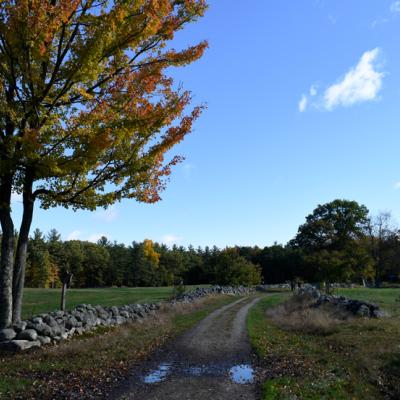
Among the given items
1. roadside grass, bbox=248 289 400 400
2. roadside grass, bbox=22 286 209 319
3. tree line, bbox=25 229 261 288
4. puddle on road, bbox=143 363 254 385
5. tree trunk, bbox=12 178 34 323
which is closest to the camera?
roadside grass, bbox=248 289 400 400

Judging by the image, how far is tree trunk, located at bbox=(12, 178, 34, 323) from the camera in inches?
483

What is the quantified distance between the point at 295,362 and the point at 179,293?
25519mm

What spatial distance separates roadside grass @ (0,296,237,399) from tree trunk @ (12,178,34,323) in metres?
1.90

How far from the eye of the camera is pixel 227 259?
5522 centimetres

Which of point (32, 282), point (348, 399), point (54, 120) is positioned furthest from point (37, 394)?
point (32, 282)

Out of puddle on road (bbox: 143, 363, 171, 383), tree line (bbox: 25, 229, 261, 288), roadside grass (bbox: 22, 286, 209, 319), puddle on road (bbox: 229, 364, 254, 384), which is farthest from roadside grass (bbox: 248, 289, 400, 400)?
tree line (bbox: 25, 229, 261, 288)

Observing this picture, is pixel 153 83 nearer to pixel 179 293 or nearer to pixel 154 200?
pixel 154 200

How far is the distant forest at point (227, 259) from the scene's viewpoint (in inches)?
2422

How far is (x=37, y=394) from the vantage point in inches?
283

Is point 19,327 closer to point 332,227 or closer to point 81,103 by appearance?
point 81,103

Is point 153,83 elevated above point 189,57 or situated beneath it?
situated beneath

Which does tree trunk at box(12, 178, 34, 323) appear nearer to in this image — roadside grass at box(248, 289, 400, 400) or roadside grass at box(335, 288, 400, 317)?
roadside grass at box(248, 289, 400, 400)

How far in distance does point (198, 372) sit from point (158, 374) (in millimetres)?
822

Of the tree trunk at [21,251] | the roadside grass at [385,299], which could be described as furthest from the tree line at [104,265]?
the tree trunk at [21,251]
